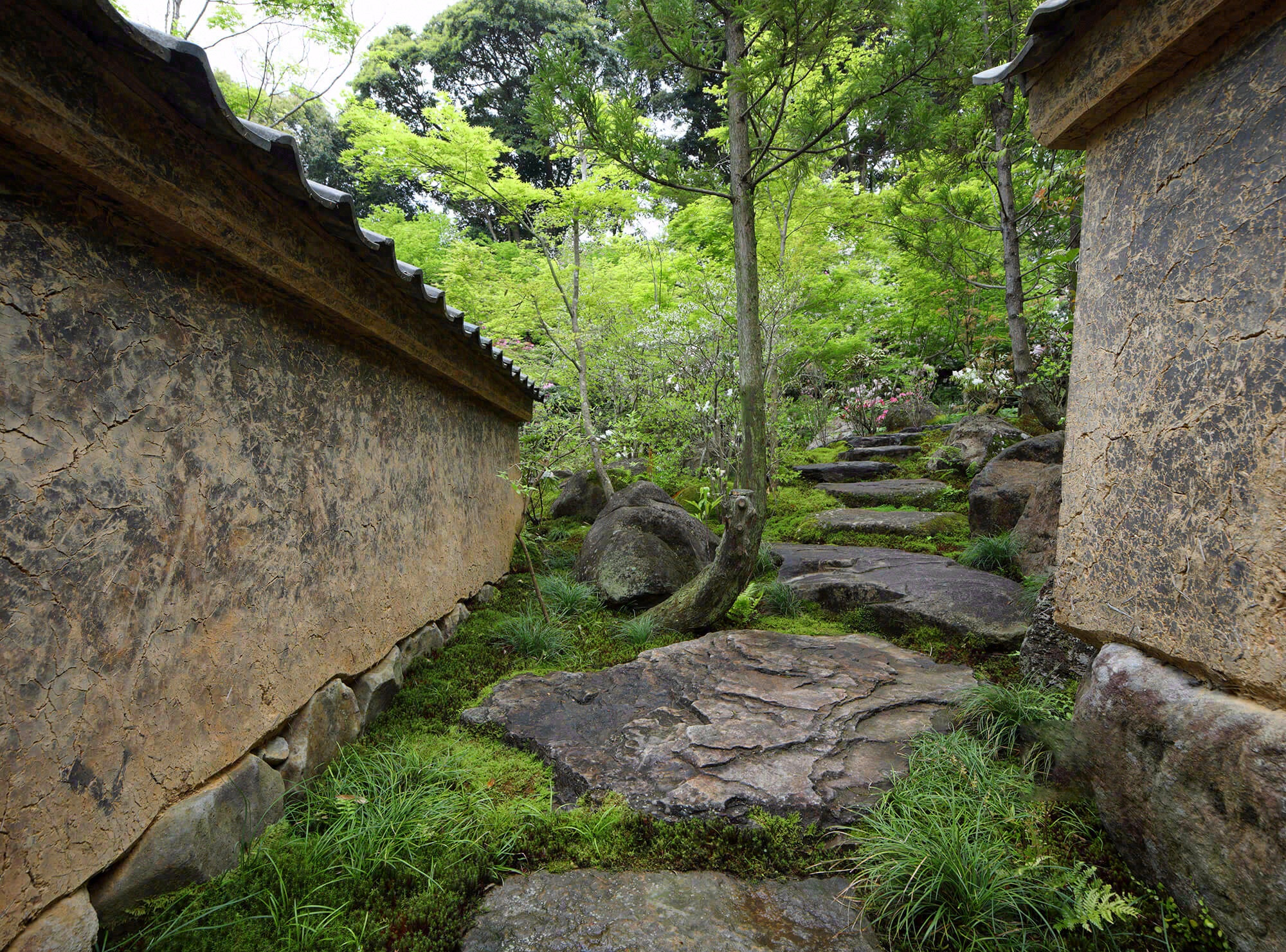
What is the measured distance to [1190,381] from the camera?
5.58 feet

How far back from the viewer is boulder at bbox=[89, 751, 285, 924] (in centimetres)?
163

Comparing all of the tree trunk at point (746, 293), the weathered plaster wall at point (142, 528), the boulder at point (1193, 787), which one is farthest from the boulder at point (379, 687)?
the boulder at point (1193, 787)

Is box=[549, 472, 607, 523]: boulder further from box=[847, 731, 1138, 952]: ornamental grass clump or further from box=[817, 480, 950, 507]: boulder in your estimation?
box=[847, 731, 1138, 952]: ornamental grass clump

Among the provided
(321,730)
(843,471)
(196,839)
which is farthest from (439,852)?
(843,471)

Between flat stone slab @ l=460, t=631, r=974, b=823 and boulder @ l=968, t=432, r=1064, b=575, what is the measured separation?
187 cm

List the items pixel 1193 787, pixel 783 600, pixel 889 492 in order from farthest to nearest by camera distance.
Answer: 1. pixel 889 492
2. pixel 783 600
3. pixel 1193 787

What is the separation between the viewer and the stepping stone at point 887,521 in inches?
253

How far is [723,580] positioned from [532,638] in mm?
1423

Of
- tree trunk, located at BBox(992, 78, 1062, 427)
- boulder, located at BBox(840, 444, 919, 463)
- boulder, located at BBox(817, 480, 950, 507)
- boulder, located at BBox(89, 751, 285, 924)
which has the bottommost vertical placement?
boulder, located at BBox(89, 751, 285, 924)

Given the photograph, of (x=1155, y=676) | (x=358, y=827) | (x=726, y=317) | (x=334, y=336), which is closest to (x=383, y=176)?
(x=726, y=317)

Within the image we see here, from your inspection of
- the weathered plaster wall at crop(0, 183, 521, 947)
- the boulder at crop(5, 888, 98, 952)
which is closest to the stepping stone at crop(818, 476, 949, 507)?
the weathered plaster wall at crop(0, 183, 521, 947)

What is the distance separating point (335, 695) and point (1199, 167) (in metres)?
3.70

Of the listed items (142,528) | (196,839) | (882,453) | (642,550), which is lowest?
(196,839)

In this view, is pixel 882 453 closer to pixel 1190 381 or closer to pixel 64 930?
pixel 1190 381
